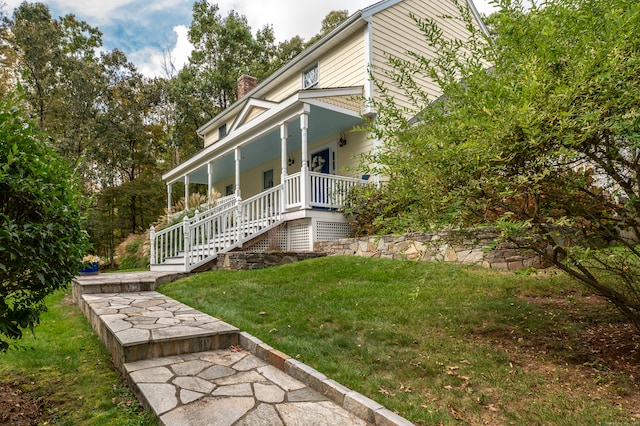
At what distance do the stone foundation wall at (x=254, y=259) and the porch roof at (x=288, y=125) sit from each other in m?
3.49

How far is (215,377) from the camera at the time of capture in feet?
10.3

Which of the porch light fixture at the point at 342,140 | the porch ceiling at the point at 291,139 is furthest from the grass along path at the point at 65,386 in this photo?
the porch light fixture at the point at 342,140

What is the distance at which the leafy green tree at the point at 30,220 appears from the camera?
2.30 m

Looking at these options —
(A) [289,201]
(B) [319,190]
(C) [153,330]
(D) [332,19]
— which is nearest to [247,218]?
(A) [289,201]

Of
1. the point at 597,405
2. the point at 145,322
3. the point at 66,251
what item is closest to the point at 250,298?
the point at 145,322

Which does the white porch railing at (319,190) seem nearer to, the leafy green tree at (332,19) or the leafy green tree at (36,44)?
the leafy green tree at (36,44)

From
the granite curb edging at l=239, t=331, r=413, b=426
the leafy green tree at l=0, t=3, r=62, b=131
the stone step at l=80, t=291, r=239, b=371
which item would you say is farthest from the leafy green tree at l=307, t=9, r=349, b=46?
the granite curb edging at l=239, t=331, r=413, b=426

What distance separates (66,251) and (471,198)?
298 cm

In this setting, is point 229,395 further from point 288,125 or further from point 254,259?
point 288,125

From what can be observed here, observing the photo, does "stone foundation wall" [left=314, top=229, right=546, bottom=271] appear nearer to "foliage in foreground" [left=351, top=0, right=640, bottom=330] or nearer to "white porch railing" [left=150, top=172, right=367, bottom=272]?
"foliage in foreground" [left=351, top=0, right=640, bottom=330]

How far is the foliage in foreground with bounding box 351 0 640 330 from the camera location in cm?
217

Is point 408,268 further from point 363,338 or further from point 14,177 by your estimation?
point 14,177

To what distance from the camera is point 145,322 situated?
14.0 ft

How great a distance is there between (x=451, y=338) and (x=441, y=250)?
3.29 metres
